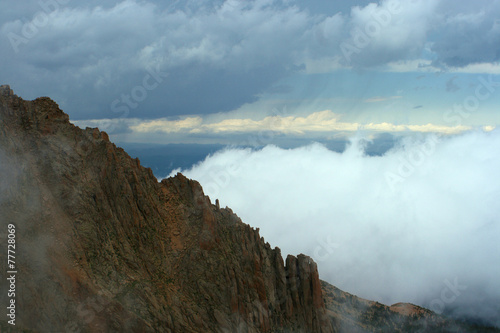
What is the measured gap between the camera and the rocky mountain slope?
86.4 metres

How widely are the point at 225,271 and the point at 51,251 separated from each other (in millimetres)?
56480

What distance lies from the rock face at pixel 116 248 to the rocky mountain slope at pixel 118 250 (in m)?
0.29

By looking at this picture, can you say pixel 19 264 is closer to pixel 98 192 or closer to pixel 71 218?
pixel 71 218

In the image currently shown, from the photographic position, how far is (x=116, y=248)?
104 meters

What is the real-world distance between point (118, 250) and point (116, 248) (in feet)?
2.70

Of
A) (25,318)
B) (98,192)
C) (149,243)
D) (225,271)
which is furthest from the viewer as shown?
(225,271)

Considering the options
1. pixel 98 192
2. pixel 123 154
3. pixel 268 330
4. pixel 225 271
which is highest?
pixel 123 154

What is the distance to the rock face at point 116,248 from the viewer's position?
86.4 m

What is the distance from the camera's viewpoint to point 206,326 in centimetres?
11450

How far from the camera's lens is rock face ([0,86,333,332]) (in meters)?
86.4

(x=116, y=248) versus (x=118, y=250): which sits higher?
(x=116, y=248)

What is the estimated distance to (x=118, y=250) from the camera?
104312 mm

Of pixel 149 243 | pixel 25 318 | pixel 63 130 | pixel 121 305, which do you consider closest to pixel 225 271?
pixel 149 243

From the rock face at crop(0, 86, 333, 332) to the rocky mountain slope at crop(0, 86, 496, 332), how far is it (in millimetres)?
288
